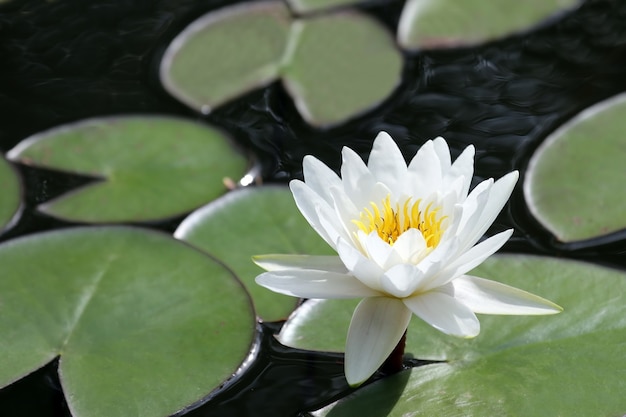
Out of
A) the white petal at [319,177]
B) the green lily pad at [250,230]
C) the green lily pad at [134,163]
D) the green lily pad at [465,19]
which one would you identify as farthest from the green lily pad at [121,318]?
the green lily pad at [465,19]

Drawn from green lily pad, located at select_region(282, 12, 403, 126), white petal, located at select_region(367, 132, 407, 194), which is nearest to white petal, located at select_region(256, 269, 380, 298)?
white petal, located at select_region(367, 132, 407, 194)

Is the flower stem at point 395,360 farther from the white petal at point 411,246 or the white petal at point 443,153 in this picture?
the white petal at point 443,153

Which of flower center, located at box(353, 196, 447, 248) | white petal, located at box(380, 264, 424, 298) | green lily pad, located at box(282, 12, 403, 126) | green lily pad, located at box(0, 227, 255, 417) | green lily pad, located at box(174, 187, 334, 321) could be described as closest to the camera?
white petal, located at box(380, 264, 424, 298)

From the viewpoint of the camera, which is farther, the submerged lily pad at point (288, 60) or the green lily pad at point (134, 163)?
the submerged lily pad at point (288, 60)

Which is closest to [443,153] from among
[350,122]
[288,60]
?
[350,122]

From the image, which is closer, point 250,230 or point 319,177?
point 319,177

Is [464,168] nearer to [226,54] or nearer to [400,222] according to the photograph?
[400,222]

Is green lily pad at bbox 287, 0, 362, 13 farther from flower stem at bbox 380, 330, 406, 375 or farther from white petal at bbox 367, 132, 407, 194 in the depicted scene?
flower stem at bbox 380, 330, 406, 375
